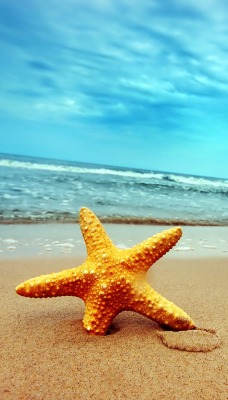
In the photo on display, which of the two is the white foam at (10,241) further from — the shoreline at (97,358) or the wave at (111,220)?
the shoreline at (97,358)

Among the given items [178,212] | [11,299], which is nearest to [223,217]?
[178,212]

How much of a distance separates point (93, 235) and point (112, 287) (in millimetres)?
413

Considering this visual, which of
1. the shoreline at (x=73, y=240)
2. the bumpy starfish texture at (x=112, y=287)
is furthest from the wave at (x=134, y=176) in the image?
the bumpy starfish texture at (x=112, y=287)

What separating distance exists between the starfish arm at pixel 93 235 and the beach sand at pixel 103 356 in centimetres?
50

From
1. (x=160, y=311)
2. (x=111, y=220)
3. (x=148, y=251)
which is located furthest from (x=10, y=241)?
(x=160, y=311)

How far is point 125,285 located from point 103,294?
143 mm

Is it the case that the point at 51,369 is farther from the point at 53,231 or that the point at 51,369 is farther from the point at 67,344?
the point at 53,231

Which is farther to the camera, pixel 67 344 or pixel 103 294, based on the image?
pixel 103 294

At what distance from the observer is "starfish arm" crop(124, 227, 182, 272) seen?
9.21 feet

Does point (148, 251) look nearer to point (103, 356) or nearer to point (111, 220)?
point (103, 356)

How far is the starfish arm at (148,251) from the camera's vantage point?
111 inches

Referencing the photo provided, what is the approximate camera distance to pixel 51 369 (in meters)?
2.20

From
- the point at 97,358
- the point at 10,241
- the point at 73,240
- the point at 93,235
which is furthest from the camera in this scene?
the point at 73,240

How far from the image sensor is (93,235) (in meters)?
2.96
